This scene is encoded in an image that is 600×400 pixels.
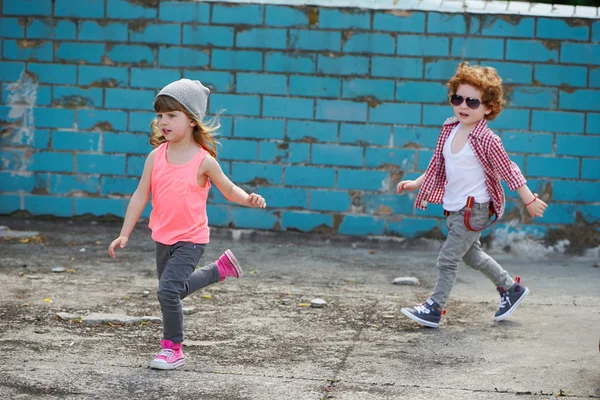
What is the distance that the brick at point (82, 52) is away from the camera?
8.46 m

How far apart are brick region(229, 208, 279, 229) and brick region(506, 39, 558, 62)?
248cm

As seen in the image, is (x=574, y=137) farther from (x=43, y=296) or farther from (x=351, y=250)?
(x=43, y=296)

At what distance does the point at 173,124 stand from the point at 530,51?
4367mm

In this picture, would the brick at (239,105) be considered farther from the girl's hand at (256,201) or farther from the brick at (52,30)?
the girl's hand at (256,201)

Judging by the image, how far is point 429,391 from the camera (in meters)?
4.11

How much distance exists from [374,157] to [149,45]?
2.19 m

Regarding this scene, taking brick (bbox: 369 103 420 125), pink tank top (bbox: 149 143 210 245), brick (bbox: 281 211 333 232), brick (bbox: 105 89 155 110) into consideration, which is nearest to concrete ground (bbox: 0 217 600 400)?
brick (bbox: 281 211 333 232)

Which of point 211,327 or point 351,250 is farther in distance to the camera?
point 351,250

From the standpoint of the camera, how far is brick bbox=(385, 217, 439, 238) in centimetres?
830

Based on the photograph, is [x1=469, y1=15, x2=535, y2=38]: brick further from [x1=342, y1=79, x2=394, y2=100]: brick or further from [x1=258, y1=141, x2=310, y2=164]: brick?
[x1=258, y1=141, x2=310, y2=164]: brick

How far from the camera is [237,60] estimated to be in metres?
8.36

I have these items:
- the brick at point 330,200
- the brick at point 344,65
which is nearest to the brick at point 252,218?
the brick at point 330,200

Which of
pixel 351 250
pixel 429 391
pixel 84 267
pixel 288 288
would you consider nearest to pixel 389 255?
pixel 351 250

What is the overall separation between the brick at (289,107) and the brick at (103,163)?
1380 millimetres
